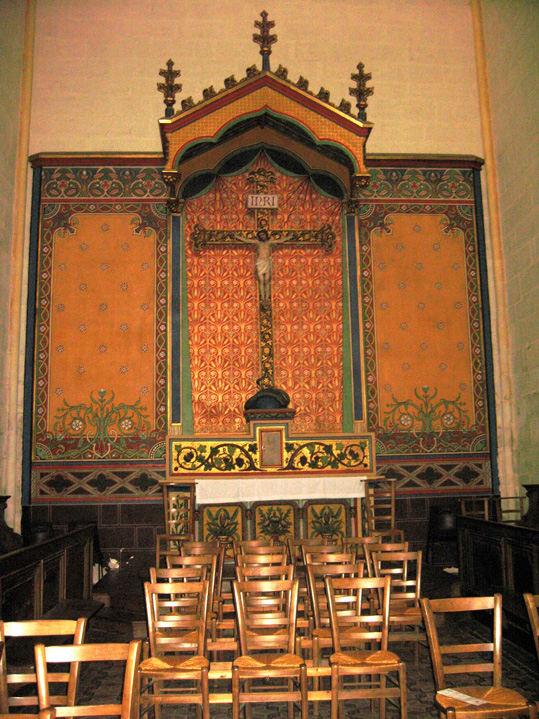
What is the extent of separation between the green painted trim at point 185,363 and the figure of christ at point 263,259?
84cm

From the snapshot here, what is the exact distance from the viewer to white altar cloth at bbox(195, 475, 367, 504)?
281 inches

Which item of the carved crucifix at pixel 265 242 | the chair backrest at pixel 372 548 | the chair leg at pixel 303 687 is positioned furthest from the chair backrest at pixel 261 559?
the carved crucifix at pixel 265 242

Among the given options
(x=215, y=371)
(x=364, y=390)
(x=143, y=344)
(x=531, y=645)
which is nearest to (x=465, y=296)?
(x=364, y=390)

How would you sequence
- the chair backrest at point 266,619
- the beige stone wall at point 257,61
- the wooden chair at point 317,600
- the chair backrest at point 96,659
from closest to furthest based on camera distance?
the chair backrest at point 96,659
the chair backrest at point 266,619
the wooden chair at point 317,600
the beige stone wall at point 257,61

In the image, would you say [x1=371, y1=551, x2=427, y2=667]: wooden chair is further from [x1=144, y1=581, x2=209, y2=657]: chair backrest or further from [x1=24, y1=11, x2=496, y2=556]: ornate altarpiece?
[x1=24, y1=11, x2=496, y2=556]: ornate altarpiece

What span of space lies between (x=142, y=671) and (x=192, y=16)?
28.1 ft

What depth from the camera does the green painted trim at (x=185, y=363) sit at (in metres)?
8.30

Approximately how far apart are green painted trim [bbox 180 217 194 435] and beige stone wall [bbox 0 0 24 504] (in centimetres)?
212

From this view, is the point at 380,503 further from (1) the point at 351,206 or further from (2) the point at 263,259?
(1) the point at 351,206

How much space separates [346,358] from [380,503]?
183 centimetres

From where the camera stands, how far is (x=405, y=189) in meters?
8.84

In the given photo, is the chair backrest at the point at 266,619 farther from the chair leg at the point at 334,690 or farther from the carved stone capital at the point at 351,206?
the carved stone capital at the point at 351,206

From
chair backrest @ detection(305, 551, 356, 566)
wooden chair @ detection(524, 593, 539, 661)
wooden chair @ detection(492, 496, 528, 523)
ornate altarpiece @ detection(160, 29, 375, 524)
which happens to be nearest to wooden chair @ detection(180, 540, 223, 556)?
chair backrest @ detection(305, 551, 356, 566)

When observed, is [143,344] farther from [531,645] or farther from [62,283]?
[531,645]
